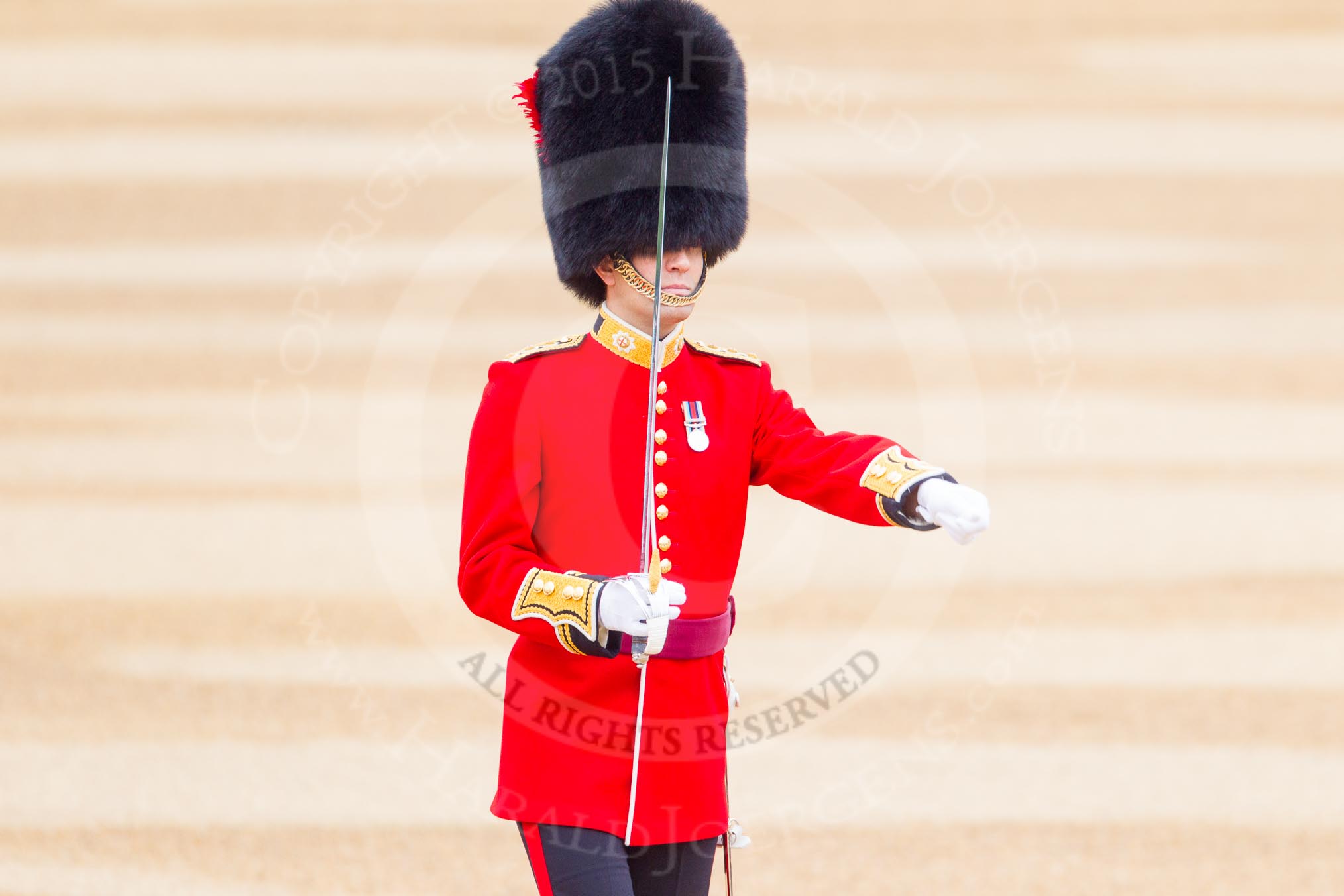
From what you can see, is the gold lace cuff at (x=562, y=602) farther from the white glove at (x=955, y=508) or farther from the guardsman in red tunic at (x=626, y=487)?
the white glove at (x=955, y=508)

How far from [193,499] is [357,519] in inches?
18.4

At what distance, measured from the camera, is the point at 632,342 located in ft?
4.48

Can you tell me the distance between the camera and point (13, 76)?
5.33 meters

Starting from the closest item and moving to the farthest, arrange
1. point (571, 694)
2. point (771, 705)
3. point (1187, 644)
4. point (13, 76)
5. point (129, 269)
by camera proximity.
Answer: point (571, 694)
point (771, 705)
point (1187, 644)
point (129, 269)
point (13, 76)

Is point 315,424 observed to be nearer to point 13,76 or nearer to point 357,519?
point 357,519

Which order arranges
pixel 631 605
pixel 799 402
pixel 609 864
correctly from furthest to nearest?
pixel 799 402
pixel 609 864
pixel 631 605

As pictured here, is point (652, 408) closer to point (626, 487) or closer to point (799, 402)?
point (626, 487)

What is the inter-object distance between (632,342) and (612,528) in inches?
6.3

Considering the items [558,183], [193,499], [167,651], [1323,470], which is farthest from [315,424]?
[558,183]

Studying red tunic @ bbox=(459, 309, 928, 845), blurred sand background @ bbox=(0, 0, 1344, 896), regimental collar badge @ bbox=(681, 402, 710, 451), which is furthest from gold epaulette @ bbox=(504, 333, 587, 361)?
blurred sand background @ bbox=(0, 0, 1344, 896)

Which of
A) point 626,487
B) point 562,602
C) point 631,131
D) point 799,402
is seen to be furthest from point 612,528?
point 799,402

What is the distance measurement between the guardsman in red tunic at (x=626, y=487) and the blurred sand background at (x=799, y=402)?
1129 millimetres

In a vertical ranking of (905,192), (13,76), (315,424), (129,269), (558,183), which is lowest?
(558,183)

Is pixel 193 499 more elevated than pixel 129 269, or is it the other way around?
pixel 129 269
